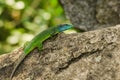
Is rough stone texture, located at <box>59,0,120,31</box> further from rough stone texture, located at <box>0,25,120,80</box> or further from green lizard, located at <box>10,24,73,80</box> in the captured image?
rough stone texture, located at <box>0,25,120,80</box>

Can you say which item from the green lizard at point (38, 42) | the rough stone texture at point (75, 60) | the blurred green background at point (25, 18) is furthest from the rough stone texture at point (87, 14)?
the blurred green background at point (25, 18)

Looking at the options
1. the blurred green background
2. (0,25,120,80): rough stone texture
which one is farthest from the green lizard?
the blurred green background

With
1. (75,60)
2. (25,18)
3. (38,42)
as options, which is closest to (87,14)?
(38,42)

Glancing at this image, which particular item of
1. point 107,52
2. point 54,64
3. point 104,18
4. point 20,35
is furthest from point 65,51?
point 20,35

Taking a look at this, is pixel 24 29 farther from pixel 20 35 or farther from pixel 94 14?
pixel 94 14

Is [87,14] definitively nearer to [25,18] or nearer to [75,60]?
[75,60]

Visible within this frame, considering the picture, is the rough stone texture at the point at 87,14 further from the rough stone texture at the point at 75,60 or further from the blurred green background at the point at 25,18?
the blurred green background at the point at 25,18
